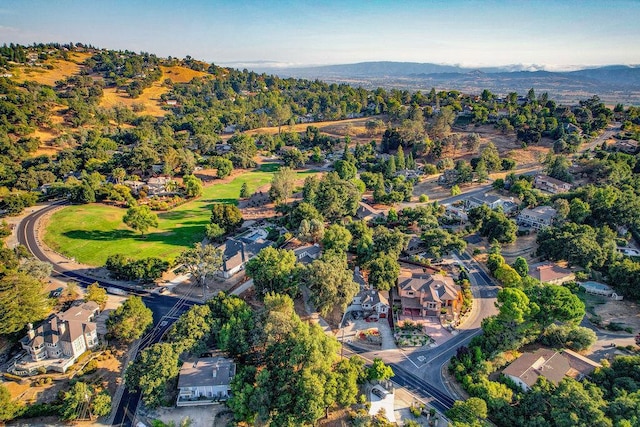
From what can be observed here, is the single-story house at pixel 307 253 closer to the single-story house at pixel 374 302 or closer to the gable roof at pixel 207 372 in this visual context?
the single-story house at pixel 374 302

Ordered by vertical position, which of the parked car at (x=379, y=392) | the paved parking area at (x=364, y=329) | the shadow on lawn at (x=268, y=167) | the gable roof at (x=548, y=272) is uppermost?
the shadow on lawn at (x=268, y=167)

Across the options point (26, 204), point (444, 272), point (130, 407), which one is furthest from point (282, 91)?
point (130, 407)

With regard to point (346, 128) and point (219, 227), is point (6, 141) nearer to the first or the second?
point (219, 227)

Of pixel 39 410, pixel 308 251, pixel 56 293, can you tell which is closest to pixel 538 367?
pixel 308 251

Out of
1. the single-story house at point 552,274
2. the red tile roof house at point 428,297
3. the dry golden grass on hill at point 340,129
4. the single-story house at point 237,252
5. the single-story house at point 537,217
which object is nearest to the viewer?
the red tile roof house at point 428,297

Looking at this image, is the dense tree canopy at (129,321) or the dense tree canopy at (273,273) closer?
the dense tree canopy at (129,321)

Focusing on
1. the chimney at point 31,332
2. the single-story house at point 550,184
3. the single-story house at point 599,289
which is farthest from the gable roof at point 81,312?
the single-story house at point 550,184

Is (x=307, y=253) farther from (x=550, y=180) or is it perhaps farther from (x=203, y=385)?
(x=550, y=180)
